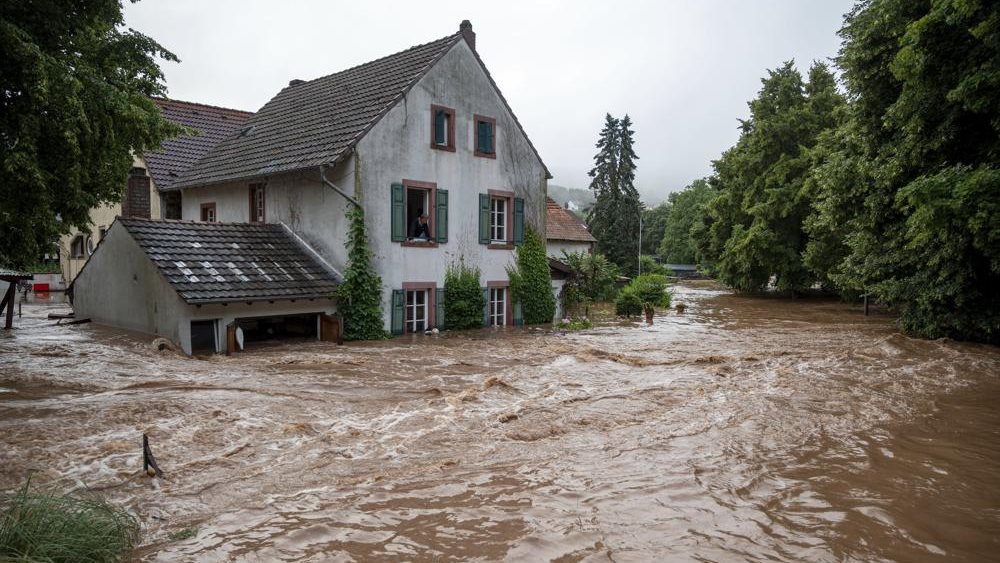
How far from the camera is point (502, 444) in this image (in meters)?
9.02

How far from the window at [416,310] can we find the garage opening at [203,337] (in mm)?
5307

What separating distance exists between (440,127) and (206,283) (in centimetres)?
832

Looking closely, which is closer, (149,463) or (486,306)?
(149,463)

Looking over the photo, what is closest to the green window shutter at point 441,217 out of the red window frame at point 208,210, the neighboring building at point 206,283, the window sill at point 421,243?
the window sill at point 421,243

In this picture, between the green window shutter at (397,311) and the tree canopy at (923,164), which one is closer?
the tree canopy at (923,164)

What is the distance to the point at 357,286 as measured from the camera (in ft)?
60.3

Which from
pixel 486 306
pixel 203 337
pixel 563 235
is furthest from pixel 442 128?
pixel 563 235

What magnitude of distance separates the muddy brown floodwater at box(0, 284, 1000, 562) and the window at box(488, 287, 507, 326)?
6164 mm

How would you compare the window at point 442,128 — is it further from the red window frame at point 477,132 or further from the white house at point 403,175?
the red window frame at point 477,132

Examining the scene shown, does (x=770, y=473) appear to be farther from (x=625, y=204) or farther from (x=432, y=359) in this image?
(x=625, y=204)

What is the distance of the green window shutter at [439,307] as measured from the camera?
66.6 ft

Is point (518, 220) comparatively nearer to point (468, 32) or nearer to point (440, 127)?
point (440, 127)

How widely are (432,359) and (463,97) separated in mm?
9052

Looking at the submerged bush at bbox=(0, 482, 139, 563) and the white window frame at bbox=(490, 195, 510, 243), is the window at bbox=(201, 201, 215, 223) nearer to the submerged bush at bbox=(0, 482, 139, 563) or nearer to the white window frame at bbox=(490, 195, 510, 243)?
→ the white window frame at bbox=(490, 195, 510, 243)
